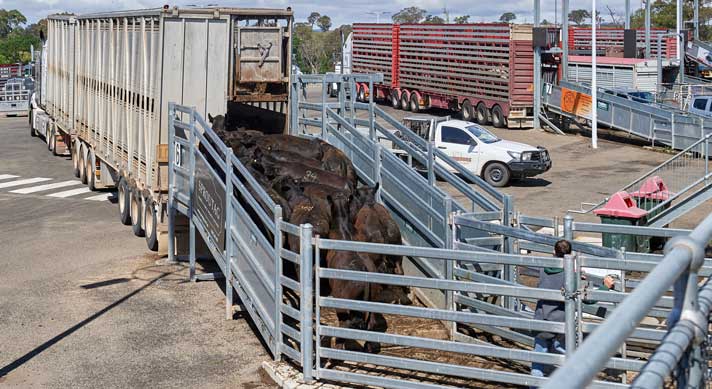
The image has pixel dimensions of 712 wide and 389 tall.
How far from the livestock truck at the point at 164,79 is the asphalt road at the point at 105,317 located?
1125 millimetres

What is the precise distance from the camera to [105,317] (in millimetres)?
12570

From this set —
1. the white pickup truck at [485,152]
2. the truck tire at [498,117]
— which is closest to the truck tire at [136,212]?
the white pickup truck at [485,152]

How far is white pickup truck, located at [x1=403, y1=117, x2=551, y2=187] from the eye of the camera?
24.7 metres

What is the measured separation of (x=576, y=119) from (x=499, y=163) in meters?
12.1

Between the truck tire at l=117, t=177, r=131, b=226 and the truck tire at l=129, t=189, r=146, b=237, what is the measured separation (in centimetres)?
20

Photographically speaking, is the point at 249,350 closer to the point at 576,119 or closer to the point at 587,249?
the point at 587,249

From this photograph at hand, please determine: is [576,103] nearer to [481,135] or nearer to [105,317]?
[481,135]

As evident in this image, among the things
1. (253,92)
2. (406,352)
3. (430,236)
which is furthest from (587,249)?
(253,92)

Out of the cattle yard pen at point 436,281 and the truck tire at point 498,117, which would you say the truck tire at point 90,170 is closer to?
the cattle yard pen at point 436,281

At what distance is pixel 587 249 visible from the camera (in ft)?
28.6

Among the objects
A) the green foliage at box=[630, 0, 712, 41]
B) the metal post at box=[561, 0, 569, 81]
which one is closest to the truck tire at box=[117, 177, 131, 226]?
the metal post at box=[561, 0, 569, 81]

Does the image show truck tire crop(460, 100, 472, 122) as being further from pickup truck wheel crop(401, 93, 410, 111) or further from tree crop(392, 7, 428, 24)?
tree crop(392, 7, 428, 24)

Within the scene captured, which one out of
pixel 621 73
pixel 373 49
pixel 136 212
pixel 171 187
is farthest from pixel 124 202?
pixel 373 49

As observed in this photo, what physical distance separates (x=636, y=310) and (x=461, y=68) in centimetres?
3703
